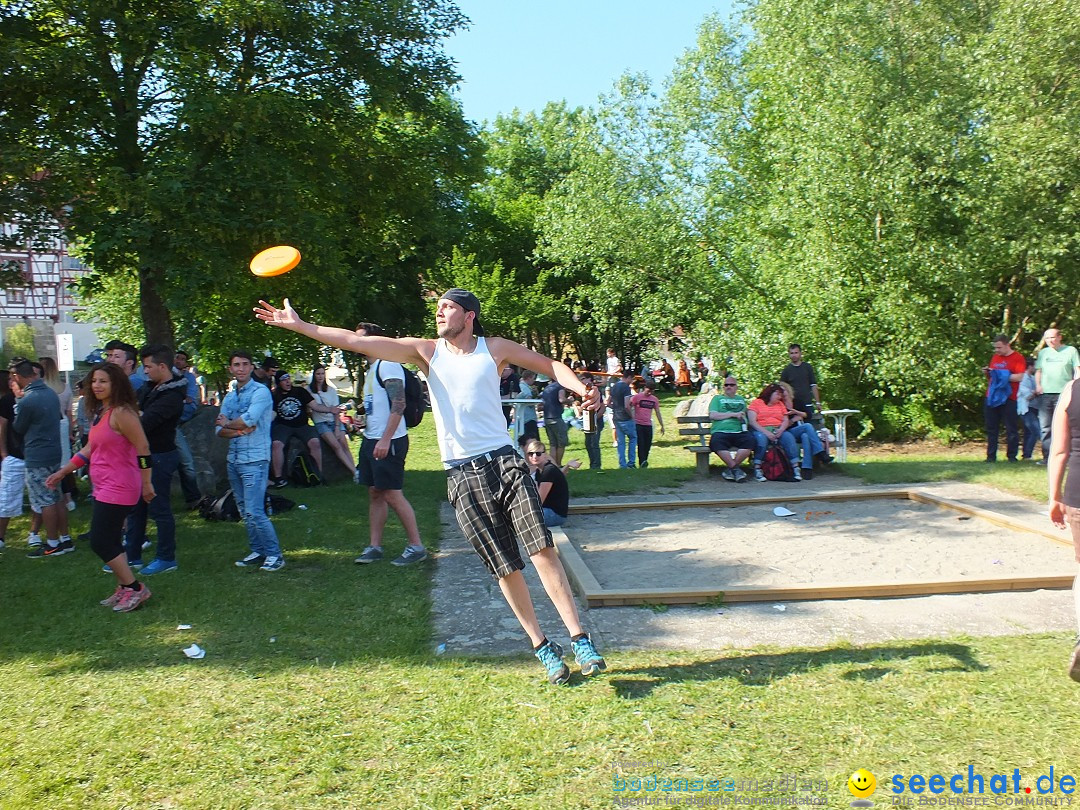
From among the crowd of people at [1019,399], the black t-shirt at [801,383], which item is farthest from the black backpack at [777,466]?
the crowd of people at [1019,399]

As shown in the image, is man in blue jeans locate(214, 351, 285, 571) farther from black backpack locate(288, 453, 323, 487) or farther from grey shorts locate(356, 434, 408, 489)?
black backpack locate(288, 453, 323, 487)

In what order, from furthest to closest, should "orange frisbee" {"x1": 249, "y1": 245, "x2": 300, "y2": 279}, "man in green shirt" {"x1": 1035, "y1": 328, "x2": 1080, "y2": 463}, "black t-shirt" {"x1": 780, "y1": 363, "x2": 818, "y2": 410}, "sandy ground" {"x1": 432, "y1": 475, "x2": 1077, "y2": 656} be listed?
"black t-shirt" {"x1": 780, "y1": 363, "x2": 818, "y2": 410}
"man in green shirt" {"x1": 1035, "y1": 328, "x2": 1080, "y2": 463}
"orange frisbee" {"x1": 249, "y1": 245, "x2": 300, "y2": 279}
"sandy ground" {"x1": 432, "y1": 475, "x2": 1077, "y2": 656}

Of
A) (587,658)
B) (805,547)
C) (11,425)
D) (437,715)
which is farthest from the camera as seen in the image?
(11,425)

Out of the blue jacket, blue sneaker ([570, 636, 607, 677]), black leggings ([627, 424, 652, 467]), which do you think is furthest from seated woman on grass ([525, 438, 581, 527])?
black leggings ([627, 424, 652, 467])

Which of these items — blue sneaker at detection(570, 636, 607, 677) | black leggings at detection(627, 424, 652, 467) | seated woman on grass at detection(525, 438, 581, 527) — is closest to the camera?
blue sneaker at detection(570, 636, 607, 677)

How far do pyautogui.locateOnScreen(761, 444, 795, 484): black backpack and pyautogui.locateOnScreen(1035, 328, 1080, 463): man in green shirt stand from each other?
11.0 ft

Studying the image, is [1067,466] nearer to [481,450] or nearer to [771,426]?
[481,450]

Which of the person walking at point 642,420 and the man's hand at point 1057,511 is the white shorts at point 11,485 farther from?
the person walking at point 642,420

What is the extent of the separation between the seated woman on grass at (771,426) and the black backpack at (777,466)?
0.17 feet

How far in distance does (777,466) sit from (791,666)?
7857mm

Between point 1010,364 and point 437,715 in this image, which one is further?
point 1010,364

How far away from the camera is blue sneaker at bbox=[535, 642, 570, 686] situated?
4.62m

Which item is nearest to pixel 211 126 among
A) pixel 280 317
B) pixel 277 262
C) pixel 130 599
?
pixel 277 262

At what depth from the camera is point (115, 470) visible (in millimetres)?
6484
